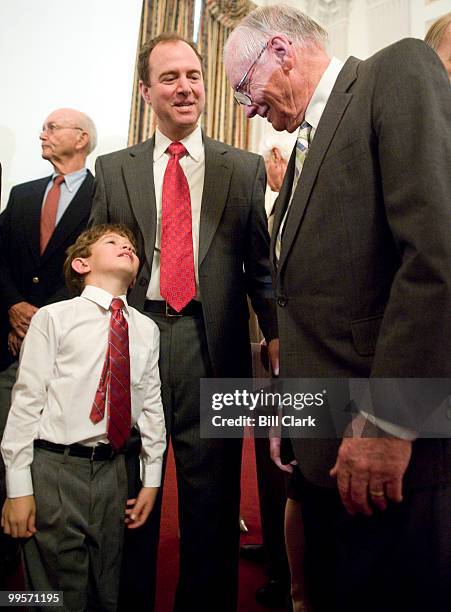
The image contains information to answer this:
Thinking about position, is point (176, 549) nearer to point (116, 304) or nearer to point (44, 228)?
point (116, 304)

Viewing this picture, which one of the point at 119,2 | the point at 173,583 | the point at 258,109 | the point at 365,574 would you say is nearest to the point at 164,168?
the point at 258,109

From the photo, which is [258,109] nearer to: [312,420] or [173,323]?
[173,323]

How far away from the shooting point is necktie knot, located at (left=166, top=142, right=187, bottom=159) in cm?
148

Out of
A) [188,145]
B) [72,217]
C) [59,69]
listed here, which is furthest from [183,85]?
[59,69]

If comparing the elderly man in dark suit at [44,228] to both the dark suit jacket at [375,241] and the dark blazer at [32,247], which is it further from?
the dark suit jacket at [375,241]

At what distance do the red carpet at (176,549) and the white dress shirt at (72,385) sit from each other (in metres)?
0.64

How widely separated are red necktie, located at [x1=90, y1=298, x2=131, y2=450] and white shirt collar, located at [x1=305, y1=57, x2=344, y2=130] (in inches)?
25.6

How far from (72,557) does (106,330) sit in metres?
0.52

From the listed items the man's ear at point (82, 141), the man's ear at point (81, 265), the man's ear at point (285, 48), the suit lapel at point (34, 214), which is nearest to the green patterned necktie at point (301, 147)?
the man's ear at point (285, 48)

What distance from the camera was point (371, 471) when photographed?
77cm

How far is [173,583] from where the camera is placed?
5.70ft

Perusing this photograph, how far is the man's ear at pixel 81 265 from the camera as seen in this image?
1.37m

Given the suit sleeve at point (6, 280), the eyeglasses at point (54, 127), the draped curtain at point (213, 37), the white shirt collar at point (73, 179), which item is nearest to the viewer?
the suit sleeve at point (6, 280)

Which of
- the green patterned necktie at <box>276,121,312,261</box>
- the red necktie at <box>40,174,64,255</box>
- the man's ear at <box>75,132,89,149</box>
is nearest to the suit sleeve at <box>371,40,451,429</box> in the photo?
the green patterned necktie at <box>276,121,312,261</box>
